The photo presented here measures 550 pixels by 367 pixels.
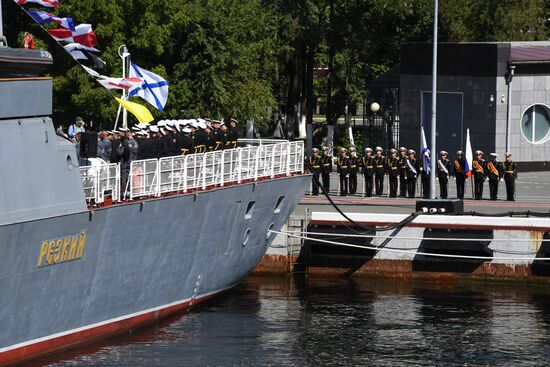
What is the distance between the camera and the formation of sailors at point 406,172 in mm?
41719

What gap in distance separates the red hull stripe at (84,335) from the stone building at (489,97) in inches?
899

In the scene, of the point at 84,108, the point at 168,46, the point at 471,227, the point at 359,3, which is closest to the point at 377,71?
the point at 359,3

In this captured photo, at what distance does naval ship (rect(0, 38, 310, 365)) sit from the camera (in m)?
23.9

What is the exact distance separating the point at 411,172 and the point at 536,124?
432 inches

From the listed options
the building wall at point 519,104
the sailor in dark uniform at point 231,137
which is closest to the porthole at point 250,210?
the sailor in dark uniform at point 231,137

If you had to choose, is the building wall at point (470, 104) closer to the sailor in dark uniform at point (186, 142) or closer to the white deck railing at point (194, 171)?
the white deck railing at point (194, 171)

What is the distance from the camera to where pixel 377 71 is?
79.2 m

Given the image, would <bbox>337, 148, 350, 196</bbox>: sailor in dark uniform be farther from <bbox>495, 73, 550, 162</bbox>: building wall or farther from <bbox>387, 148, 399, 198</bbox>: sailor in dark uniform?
<bbox>495, 73, 550, 162</bbox>: building wall

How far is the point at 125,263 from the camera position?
88.4 feet

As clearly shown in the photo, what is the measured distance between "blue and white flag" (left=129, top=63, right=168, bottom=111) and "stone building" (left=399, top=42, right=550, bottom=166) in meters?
22.4

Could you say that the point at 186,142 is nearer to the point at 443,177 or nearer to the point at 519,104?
the point at 443,177

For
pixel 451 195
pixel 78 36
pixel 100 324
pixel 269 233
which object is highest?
pixel 78 36

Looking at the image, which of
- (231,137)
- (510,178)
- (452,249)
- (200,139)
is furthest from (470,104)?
(200,139)

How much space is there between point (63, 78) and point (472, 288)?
719 inches
